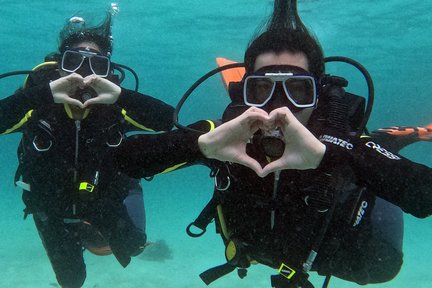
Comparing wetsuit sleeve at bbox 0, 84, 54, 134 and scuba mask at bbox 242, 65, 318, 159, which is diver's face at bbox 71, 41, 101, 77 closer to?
wetsuit sleeve at bbox 0, 84, 54, 134

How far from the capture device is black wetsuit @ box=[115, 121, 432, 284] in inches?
125

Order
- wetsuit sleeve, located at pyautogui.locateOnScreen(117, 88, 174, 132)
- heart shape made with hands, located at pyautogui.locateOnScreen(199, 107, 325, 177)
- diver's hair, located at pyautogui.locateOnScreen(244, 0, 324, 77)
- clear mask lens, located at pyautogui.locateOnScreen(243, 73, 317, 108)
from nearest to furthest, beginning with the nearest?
heart shape made with hands, located at pyautogui.locateOnScreen(199, 107, 325, 177) < clear mask lens, located at pyautogui.locateOnScreen(243, 73, 317, 108) < diver's hair, located at pyautogui.locateOnScreen(244, 0, 324, 77) < wetsuit sleeve, located at pyautogui.locateOnScreen(117, 88, 174, 132)

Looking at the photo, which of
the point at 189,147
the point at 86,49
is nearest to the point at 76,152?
the point at 86,49

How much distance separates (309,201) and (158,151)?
4.03 feet

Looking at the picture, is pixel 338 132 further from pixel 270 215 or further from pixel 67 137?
pixel 67 137

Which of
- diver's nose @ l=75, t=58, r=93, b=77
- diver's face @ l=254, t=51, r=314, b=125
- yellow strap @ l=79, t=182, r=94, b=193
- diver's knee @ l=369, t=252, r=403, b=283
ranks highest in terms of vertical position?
diver's face @ l=254, t=51, r=314, b=125

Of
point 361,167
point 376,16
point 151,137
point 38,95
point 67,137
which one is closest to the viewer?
point 361,167

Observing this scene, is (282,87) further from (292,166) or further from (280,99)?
(292,166)

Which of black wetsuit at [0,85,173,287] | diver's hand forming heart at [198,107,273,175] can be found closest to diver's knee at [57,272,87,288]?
black wetsuit at [0,85,173,287]

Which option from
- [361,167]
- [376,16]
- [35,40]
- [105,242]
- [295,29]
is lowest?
[35,40]

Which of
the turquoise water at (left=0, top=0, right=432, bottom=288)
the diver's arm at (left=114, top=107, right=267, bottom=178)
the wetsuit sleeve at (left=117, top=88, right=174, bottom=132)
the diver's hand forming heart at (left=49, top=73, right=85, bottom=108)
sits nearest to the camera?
the diver's arm at (left=114, top=107, right=267, bottom=178)

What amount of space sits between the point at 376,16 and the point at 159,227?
16647 millimetres

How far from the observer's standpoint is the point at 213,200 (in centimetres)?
404

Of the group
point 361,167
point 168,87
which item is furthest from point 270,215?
point 168,87
